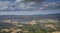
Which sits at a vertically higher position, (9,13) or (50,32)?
(9,13)

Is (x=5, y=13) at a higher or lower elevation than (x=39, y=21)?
higher

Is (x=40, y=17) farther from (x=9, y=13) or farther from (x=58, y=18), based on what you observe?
(x=9, y=13)

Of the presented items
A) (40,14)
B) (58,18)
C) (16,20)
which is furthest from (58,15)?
(16,20)

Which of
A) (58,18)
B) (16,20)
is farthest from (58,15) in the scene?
(16,20)

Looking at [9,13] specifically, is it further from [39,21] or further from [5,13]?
[39,21]

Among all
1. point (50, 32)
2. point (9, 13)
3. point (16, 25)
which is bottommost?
point (50, 32)

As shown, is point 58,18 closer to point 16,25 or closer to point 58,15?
point 58,15

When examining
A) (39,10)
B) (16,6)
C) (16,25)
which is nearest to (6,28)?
(16,25)
